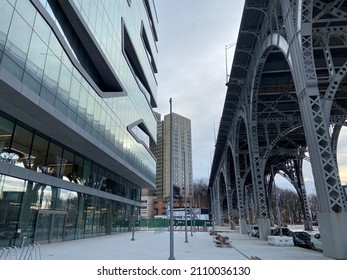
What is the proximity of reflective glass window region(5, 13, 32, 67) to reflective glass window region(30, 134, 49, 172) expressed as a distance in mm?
7428

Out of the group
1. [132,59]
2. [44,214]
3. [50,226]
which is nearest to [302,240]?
[50,226]

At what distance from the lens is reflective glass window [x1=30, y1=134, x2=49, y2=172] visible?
2065 centimetres

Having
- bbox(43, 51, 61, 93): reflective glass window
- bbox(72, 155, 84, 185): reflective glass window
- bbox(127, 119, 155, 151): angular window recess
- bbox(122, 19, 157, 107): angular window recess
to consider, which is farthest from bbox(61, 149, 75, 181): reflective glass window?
bbox(122, 19, 157, 107): angular window recess

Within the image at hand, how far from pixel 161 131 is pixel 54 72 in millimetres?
128701

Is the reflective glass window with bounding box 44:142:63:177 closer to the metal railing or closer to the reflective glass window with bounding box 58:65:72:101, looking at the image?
the reflective glass window with bounding box 58:65:72:101

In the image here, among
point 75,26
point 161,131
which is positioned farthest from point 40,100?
point 161,131

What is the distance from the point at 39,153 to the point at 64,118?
4.23 meters

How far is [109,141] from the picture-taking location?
1158 inches

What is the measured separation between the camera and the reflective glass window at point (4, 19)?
14086 millimetres

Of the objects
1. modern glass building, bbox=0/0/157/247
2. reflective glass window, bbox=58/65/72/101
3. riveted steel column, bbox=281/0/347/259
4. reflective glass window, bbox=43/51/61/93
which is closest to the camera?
riveted steel column, bbox=281/0/347/259

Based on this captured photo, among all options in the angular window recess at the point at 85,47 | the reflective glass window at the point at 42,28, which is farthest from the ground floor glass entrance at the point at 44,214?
the angular window recess at the point at 85,47

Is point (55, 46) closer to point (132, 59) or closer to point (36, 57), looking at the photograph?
point (36, 57)

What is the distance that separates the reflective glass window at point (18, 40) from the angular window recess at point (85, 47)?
6837 mm

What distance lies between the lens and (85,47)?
27391 millimetres
